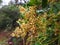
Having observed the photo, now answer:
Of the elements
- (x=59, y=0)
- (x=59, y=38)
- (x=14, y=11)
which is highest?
(x=14, y=11)

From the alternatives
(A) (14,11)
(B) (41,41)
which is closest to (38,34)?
(B) (41,41)

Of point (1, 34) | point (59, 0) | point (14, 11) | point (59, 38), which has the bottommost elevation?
point (59, 38)

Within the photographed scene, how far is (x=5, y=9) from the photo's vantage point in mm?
8891

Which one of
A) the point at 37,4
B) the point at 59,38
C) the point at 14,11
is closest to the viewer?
the point at 59,38

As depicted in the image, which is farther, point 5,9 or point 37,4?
point 5,9

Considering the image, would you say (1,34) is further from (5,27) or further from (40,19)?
(40,19)

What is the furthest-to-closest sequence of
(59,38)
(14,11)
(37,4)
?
(14,11), (37,4), (59,38)

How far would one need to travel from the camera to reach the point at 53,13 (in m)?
0.89

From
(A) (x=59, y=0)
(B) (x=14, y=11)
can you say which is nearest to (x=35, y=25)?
(A) (x=59, y=0)

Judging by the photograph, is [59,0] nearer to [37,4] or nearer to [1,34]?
[37,4]

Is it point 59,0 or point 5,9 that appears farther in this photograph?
point 5,9

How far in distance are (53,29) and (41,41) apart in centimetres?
8

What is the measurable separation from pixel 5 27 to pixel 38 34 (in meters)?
8.28

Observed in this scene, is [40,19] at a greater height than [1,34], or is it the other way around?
[1,34]
